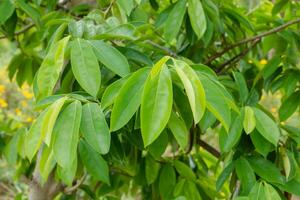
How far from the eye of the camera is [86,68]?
701 millimetres

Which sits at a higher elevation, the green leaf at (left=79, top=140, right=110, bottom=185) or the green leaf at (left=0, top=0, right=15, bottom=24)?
the green leaf at (left=0, top=0, right=15, bottom=24)

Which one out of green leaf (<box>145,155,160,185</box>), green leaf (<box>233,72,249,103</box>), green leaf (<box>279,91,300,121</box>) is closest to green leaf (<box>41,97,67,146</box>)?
green leaf (<box>233,72,249,103</box>)

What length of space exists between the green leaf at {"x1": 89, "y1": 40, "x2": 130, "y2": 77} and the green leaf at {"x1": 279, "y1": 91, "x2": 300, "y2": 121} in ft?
1.80

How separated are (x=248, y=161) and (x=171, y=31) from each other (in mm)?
308

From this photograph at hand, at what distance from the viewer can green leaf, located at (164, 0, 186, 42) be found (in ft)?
3.22

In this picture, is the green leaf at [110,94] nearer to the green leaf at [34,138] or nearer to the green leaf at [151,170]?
the green leaf at [34,138]

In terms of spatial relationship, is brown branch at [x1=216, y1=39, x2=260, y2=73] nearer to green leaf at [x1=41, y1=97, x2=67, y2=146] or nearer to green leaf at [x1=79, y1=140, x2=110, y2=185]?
green leaf at [x1=79, y1=140, x2=110, y2=185]

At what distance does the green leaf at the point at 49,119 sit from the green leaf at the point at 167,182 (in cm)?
55

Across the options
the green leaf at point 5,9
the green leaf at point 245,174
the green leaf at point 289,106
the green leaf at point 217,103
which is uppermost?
the green leaf at point 217,103

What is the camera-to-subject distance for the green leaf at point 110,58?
0.74 m

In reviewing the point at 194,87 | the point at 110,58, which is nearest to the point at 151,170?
the point at 110,58

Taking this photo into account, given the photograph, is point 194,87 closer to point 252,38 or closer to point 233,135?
point 233,135

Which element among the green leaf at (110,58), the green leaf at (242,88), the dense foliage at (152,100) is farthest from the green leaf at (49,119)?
the green leaf at (242,88)

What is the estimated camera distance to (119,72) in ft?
2.43
